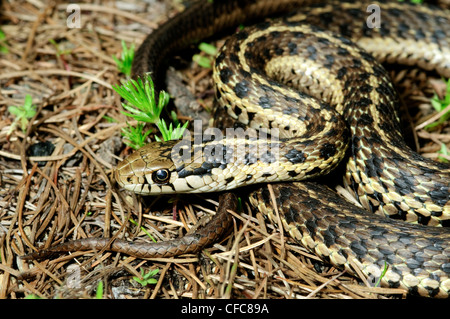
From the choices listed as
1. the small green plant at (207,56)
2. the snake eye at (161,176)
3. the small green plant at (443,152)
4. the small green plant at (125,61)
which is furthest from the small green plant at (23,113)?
the small green plant at (443,152)

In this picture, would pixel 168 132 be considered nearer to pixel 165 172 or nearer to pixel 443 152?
pixel 165 172

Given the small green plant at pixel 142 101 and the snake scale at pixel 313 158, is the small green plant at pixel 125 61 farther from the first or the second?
the small green plant at pixel 142 101

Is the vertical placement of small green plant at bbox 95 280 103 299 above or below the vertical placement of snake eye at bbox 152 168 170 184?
A: below

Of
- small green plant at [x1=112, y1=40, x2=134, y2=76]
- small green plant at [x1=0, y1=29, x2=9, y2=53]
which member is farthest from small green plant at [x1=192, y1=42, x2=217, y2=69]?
small green plant at [x1=0, y1=29, x2=9, y2=53]

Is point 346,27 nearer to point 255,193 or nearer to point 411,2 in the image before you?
point 411,2

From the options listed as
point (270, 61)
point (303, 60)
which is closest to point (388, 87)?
point (303, 60)

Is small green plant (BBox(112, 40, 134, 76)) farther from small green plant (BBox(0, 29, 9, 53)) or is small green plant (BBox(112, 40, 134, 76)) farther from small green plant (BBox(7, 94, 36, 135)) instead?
small green plant (BBox(0, 29, 9, 53))
